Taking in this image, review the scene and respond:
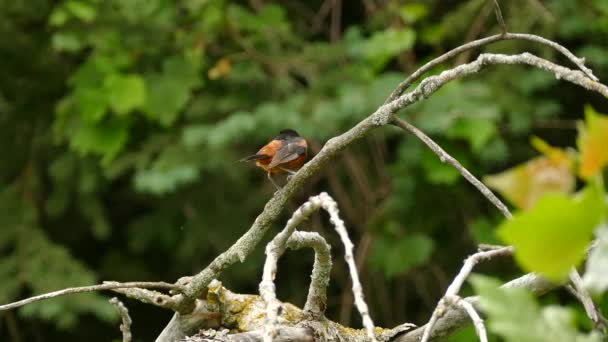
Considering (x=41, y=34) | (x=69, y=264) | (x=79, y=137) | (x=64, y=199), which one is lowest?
(x=69, y=264)

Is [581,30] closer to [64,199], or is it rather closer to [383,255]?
[383,255]

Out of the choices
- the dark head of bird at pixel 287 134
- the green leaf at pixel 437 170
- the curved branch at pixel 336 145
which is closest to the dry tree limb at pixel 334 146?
the curved branch at pixel 336 145

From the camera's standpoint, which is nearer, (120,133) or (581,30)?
(581,30)

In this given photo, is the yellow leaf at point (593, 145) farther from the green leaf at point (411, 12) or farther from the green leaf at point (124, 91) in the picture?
the green leaf at point (124, 91)

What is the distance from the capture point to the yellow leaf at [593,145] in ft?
2.17

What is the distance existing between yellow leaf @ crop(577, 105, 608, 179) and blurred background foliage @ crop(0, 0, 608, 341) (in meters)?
4.21

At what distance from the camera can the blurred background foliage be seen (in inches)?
202

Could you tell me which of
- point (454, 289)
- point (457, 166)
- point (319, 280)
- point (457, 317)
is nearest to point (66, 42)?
point (319, 280)

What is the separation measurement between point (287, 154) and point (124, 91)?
1630 mm

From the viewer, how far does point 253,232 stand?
2.09 meters

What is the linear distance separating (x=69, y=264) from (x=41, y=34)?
150 centimetres

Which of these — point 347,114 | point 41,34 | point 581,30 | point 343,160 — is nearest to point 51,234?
point 41,34

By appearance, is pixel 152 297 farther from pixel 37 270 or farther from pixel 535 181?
pixel 37 270

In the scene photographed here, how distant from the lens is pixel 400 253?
18.4ft
